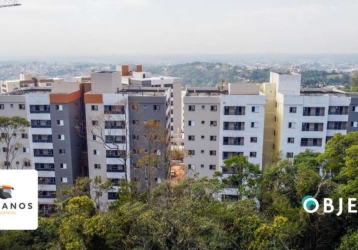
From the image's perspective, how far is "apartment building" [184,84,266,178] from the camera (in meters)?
21.6

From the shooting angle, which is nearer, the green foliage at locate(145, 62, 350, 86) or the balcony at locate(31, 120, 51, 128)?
the balcony at locate(31, 120, 51, 128)

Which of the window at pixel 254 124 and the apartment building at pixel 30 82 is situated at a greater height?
the apartment building at pixel 30 82

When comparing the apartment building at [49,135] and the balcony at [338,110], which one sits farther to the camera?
the apartment building at [49,135]

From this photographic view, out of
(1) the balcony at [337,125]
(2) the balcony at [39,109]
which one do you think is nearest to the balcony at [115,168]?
(2) the balcony at [39,109]

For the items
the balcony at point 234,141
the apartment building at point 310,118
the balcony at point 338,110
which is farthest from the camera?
the balcony at point 234,141

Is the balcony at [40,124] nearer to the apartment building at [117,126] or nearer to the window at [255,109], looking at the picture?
the apartment building at [117,126]

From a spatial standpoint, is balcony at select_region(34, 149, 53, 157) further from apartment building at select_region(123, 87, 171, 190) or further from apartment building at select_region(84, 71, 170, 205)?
apartment building at select_region(123, 87, 171, 190)

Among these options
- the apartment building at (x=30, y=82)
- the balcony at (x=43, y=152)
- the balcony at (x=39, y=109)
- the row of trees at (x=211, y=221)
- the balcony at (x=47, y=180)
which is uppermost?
the apartment building at (x=30, y=82)

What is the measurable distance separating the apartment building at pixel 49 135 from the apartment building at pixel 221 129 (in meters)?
8.15

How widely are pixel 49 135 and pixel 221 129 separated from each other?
12153mm
